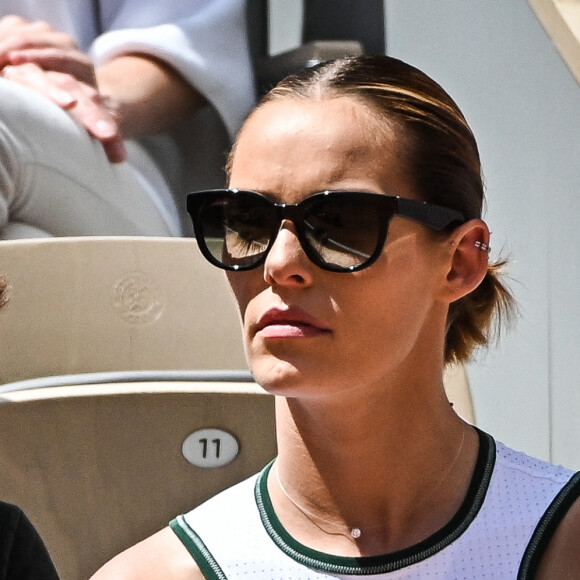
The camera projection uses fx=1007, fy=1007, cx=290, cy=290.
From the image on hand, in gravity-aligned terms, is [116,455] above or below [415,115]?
below

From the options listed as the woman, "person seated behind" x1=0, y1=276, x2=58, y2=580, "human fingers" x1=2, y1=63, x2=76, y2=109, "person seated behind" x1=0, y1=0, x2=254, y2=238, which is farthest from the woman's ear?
"human fingers" x1=2, y1=63, x2=76, y2=109

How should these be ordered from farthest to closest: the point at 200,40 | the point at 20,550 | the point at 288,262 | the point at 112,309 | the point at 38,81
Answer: the point at 200,40
the point at 38,81
the point at 112,309
the point at 20,550
the point at 288,262

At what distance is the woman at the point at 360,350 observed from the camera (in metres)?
0.75

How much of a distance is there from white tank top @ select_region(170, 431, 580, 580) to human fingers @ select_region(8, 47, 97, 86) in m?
0.88

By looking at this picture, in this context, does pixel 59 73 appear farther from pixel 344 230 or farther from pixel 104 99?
pixel 344 230

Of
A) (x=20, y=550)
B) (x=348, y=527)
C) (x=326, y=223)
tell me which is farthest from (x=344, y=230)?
(x=20, y=550)

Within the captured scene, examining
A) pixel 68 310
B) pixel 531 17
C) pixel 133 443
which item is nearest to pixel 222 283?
pixel 68 310

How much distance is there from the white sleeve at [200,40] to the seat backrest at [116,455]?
66 centimetres

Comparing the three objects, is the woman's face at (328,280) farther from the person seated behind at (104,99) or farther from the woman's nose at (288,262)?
the person seated behind at (104,99)

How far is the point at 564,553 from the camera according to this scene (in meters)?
0.78

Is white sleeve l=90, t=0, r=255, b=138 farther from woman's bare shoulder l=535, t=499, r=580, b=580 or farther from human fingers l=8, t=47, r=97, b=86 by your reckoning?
woman's bare shoulder l=535, t=499, r=580, b=580

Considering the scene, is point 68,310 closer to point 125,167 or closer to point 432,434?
point 125,167

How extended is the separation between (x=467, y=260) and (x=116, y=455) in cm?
45

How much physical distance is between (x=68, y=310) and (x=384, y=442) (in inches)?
22.3
